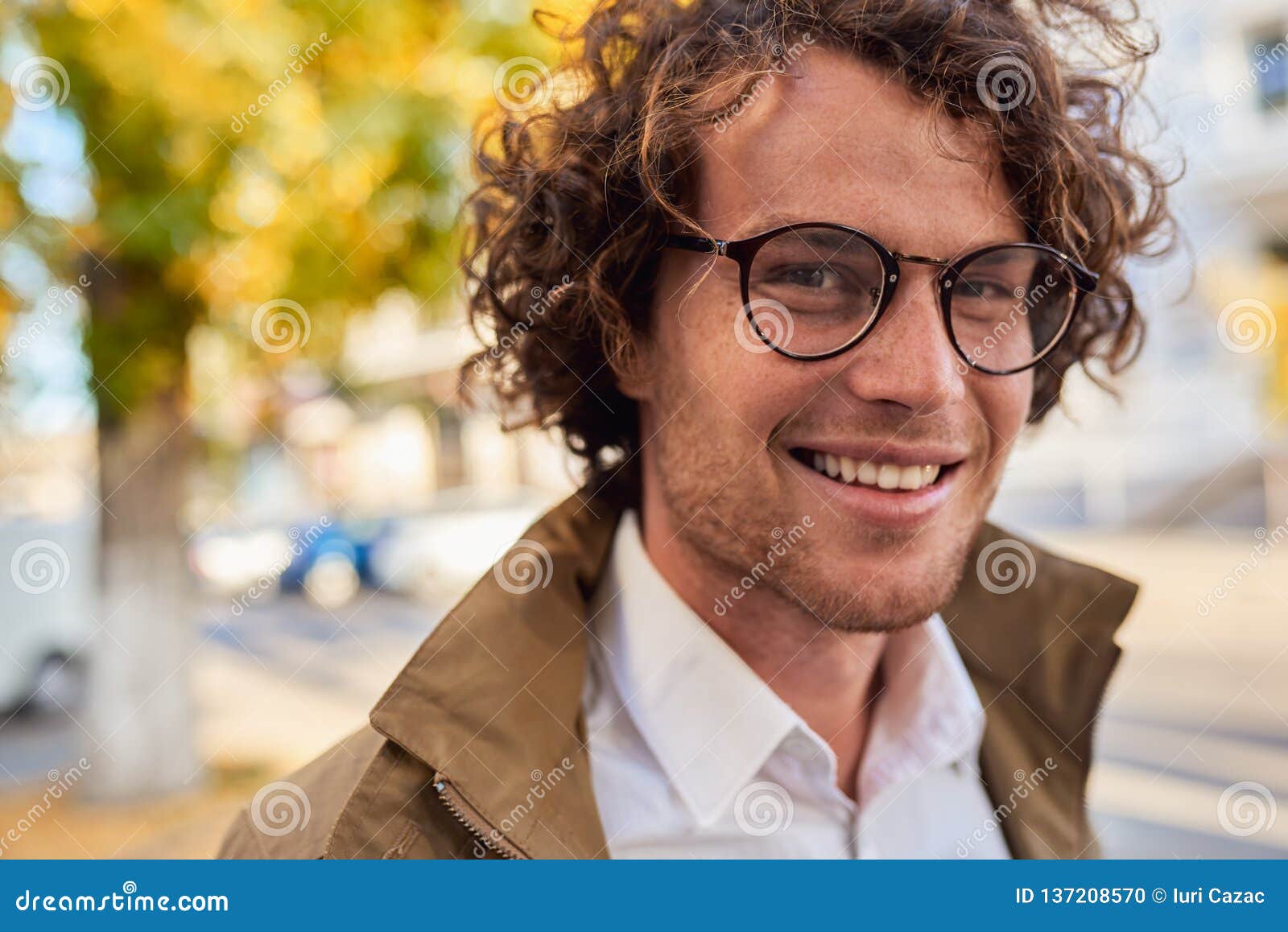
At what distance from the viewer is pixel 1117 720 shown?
6.26 meters

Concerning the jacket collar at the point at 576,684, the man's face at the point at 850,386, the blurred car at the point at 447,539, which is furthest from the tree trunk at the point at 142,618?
the blurred car at the point at 447,539

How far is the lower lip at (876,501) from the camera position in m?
1.45

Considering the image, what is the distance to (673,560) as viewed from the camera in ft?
5.53

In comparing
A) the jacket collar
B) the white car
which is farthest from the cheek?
the white car

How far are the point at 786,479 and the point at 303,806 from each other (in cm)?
91

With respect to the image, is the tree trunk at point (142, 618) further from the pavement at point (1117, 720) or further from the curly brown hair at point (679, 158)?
the curly brown hair at point (679, 158)

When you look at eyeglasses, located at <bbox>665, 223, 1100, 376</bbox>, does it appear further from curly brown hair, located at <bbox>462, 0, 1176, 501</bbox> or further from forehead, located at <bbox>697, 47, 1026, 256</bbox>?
curly brown hair, located at <bbox>462, 0, 1176, 501</bbox>

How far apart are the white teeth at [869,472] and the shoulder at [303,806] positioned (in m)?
0.77

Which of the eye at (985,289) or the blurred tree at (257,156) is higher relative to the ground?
the eye at (985,289)

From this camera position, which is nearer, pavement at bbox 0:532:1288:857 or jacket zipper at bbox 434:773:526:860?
jacket zipper at bbox 434:773:526:860

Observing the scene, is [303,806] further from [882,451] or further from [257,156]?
[257,156]

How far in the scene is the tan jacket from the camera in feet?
4.54

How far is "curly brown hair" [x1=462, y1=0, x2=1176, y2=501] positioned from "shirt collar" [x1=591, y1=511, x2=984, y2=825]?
338mm

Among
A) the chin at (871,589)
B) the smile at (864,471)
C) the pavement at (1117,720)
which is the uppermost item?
the smile at (864,471)
